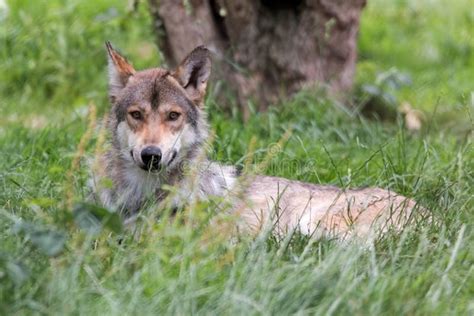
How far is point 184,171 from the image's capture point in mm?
5922

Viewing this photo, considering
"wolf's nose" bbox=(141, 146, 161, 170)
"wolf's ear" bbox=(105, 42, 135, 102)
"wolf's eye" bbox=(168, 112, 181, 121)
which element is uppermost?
"wolf's ear" bbox=(105, 42, 135, 102)

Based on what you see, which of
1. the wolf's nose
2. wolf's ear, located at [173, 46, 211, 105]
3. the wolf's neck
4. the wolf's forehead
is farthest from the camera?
wolf's ear, located at [173, 46, 211, 105]

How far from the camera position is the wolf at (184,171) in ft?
18.9

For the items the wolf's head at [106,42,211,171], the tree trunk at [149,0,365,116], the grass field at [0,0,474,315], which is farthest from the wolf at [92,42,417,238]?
the tree trunk at [149,0,365,116]

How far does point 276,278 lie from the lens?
443cm

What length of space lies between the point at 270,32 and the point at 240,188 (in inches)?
127

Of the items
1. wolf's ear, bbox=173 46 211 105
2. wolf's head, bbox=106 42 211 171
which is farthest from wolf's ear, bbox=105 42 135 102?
wolf's ear, bbox=173 46 211 105

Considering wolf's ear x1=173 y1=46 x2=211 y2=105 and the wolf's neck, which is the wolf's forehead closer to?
wolf's ear x1=173 y1=46 x2=211 y2=105

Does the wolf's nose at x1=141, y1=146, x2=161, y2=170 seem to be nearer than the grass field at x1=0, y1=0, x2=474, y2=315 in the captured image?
No

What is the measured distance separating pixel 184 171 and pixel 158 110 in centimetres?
38

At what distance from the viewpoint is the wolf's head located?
5.75m

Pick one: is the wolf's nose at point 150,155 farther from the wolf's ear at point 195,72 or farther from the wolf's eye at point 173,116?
the wolf's ear at point 195,72

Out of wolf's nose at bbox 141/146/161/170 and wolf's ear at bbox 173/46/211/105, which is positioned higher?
wolf's ear at bbox 173/46/211/105

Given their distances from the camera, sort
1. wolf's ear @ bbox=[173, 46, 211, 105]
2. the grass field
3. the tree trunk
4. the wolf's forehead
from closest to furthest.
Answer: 1. the grass field
2. the wolf's forehead
3. wolf's ear @ bbox=[173, 46, 211, 105]
4. the tree trunk
